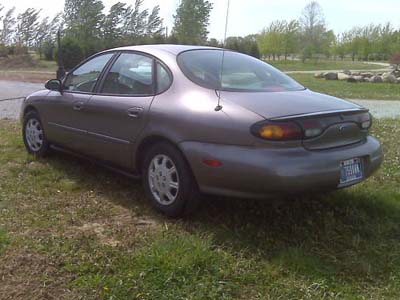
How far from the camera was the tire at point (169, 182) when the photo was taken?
3574mm

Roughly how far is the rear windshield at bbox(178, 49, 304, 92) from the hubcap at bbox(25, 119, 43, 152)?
2225 mm

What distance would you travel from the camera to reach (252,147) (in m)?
3.23

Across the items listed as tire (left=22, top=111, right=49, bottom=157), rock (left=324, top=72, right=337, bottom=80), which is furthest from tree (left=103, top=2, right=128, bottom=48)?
tire (left=22, top=111, right=49, bottom=157)

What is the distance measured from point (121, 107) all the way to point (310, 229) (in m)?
1.85

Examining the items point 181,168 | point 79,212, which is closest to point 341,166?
point 181,168

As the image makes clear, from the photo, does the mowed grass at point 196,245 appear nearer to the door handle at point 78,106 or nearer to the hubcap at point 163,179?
the hubcap at point 163,179

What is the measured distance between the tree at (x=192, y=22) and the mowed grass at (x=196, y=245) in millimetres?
37092

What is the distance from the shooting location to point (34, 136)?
5543mm

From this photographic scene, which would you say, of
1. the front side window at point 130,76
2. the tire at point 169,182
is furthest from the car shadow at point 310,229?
the front side window at point 130,76

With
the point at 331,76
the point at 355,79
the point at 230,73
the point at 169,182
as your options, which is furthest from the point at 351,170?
the point at 331,76

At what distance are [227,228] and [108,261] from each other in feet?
3.11

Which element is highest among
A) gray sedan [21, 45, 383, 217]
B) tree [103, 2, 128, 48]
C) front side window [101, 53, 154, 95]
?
tree [103, 2, 128, 48]

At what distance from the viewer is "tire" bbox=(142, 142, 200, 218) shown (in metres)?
3.57

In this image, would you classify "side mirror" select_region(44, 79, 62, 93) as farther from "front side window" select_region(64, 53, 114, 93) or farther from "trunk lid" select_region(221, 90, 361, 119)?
"trunk lid" select_region(221, 90, 361, 119)
